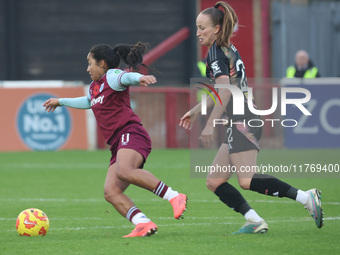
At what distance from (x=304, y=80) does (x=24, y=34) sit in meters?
9.32

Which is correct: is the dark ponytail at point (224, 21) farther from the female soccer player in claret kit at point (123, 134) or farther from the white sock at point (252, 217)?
the white sock at point (252, 217)

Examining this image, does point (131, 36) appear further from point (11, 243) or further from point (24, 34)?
point (11, 243)

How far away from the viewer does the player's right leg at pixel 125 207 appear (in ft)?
23.5

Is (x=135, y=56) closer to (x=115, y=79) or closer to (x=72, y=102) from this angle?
(x=115, y=79)

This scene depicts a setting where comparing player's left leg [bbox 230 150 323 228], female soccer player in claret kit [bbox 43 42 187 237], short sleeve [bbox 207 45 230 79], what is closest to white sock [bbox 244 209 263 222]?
player's left leg [bbox 230 150 323 228]

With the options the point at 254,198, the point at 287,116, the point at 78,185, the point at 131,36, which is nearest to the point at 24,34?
the point at 131,36

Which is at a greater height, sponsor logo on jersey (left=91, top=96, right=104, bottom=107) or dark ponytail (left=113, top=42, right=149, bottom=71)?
dark ponytail (left=113, top=42, right=149, bottom=71)

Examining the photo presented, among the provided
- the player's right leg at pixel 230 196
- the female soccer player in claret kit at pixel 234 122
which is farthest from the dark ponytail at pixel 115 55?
the player's right leg at pixel 230 196

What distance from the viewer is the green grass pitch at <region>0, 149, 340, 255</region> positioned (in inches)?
262

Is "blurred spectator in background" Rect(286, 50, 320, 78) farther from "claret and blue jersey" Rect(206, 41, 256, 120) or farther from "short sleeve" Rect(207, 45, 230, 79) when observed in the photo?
"short sleeve" Rect(207, 45, 230, 79)

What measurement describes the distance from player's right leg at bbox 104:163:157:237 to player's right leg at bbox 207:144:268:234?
2.17 ft

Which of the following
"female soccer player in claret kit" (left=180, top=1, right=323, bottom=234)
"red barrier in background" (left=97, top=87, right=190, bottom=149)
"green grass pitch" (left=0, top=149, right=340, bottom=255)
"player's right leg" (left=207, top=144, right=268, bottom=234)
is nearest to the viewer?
"green grass pitch" (left=0, top=149, right=340, bottom=255)

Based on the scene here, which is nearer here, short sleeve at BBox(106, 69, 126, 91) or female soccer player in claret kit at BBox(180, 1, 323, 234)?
female soccer player in claret kit at BBox(180, 1, 323, 234)

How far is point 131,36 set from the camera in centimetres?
2375
